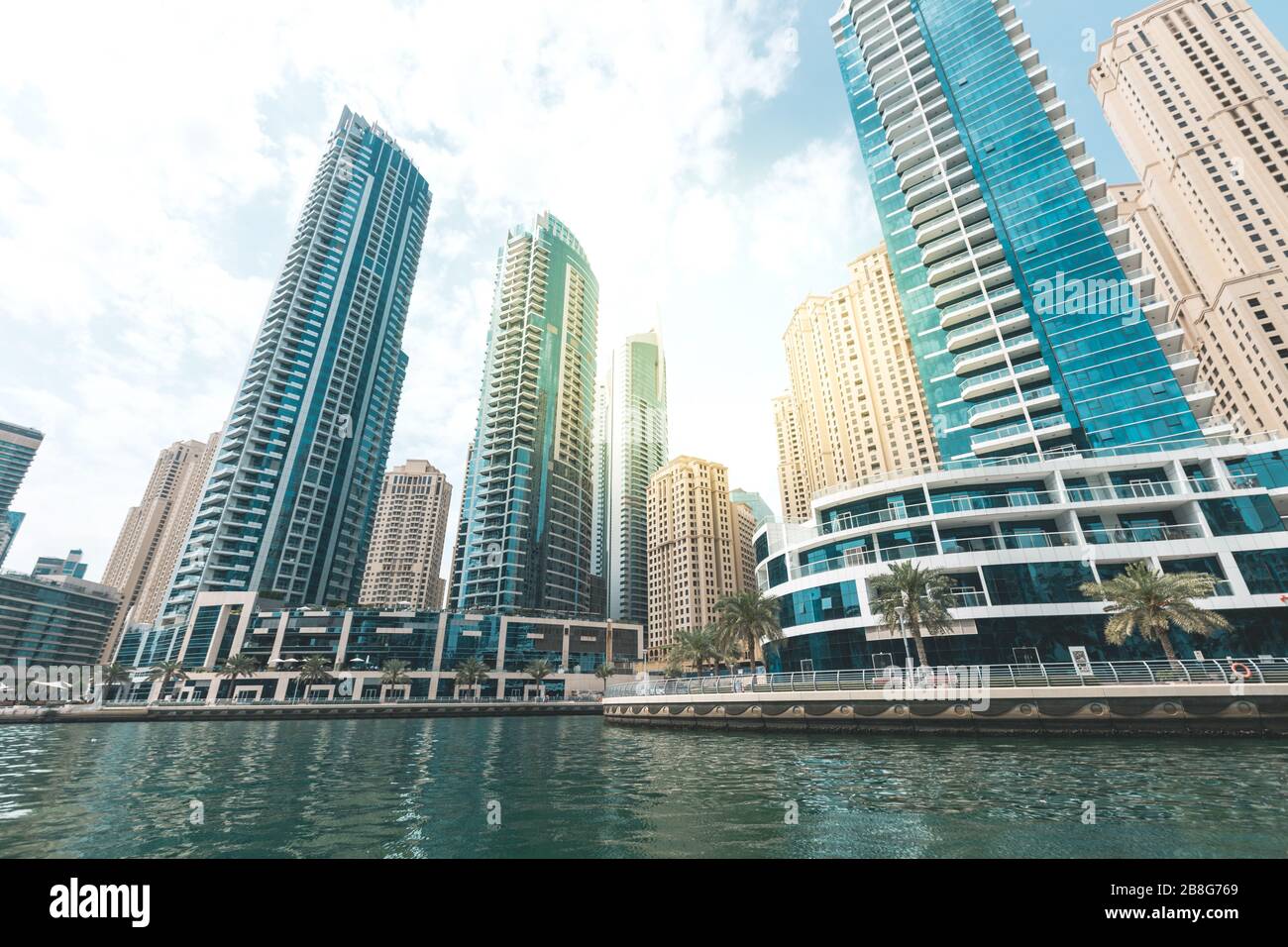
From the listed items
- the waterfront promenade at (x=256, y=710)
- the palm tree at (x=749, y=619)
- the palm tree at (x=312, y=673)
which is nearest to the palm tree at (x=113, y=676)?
the waterfront promenade at (x=256, y=710)

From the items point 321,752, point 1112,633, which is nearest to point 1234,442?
point 1112,633

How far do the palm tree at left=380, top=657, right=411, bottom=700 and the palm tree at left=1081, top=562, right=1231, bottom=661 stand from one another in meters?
96.2

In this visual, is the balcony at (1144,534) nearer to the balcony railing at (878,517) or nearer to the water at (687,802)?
the balcony railing at (878,517)

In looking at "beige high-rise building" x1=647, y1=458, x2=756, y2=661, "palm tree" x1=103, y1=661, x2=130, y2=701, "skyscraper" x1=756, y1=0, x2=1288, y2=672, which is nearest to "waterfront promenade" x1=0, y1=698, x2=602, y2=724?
"palm tree" x1=103, y1=661, x2=130, y2=701

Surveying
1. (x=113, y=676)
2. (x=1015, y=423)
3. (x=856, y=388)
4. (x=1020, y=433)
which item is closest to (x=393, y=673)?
(x=113, y=676)

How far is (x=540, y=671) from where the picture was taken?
100 metres

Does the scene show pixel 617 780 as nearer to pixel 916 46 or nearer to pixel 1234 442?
pixel 1234 442

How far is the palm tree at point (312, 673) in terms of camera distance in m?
90.1

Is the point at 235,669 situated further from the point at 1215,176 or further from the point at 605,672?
the point at 1215,176

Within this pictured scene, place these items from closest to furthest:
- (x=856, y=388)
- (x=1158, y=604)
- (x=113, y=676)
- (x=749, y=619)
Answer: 1. (x=1158, y=604)
2. (x=749, y=619)
3. (x=113, y=676)
4. (x=856, y=388)

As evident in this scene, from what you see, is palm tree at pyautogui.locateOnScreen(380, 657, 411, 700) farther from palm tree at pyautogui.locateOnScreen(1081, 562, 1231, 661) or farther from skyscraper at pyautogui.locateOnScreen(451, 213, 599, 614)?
palm tree at pyautogui.locateOnScreen(1081, 562, 1231, 661)

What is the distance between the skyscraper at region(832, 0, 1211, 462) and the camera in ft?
185

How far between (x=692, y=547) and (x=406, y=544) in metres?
100
